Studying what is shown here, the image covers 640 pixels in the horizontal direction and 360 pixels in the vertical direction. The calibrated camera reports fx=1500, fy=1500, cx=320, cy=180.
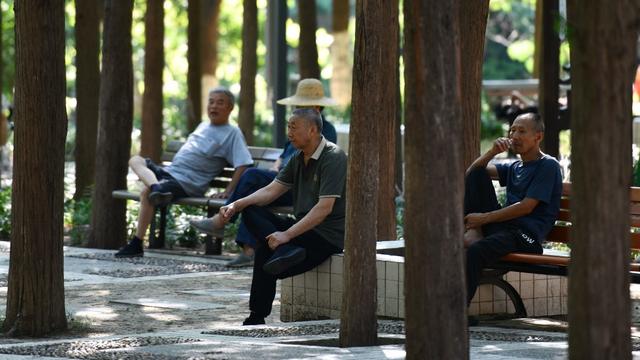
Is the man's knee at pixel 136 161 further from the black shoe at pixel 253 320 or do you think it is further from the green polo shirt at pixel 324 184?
the black shoe at pixel 253 320

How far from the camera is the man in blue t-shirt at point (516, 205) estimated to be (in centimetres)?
924

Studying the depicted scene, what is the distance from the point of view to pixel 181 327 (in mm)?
9922

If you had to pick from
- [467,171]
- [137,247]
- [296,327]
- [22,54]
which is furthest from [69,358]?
[137,247]

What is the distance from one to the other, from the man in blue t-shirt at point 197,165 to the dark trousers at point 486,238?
455cm

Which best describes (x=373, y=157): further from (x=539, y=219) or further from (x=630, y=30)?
(x=630, y=30)

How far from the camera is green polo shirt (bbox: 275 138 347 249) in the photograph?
9828 millimetres

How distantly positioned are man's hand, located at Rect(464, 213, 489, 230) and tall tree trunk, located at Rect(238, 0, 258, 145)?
1013cm

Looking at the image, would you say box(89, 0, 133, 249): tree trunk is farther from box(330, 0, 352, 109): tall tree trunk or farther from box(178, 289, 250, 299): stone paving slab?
box(330, 0, 352, 109): tall tree trunk

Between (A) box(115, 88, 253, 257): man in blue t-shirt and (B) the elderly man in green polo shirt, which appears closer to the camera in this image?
(B) the elderly man in green polo shirt

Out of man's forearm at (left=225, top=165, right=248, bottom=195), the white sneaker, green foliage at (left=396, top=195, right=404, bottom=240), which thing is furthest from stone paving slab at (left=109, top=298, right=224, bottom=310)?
green foliage at (left=396, top=195, right=404, bottom=240)

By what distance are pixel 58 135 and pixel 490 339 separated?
9.91ft

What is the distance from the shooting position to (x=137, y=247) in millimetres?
14031

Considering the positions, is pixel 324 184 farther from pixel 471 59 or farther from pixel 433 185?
pixel 433 185

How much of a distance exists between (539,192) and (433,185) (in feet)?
10.3
